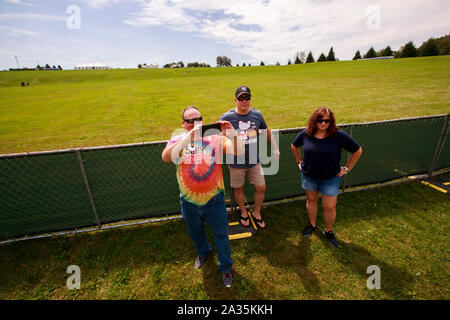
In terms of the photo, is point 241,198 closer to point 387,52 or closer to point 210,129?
point 210,129

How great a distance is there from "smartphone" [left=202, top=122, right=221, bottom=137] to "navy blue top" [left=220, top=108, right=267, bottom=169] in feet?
3.06

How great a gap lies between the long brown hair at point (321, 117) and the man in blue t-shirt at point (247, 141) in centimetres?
71

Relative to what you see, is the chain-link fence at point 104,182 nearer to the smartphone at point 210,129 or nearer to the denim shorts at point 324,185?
the denim shorts at point 324,185

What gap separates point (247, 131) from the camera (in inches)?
122

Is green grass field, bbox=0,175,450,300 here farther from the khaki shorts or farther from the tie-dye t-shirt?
the tie-dye t-shirt

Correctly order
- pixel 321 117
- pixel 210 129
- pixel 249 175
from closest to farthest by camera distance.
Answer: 1. pixel 210 129
2. pixel 321 117
3. pixel 249 175

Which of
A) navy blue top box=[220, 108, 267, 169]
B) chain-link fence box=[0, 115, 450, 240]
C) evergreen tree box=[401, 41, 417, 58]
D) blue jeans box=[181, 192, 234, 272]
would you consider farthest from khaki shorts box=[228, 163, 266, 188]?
evergreen tree box=[401, 41, 417, 58]

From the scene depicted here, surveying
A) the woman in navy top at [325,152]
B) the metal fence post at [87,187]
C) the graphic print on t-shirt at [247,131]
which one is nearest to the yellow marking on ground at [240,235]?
the woman in navy top at [325,152]

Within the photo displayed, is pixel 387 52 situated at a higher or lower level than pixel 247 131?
higher

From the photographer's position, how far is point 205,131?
210cm

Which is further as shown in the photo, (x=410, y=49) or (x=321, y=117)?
(x=410, y=49)

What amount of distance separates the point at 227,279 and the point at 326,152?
219 cm

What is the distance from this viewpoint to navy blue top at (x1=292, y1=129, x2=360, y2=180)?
2.74m

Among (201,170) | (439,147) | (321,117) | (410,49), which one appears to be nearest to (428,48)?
(410,49)
